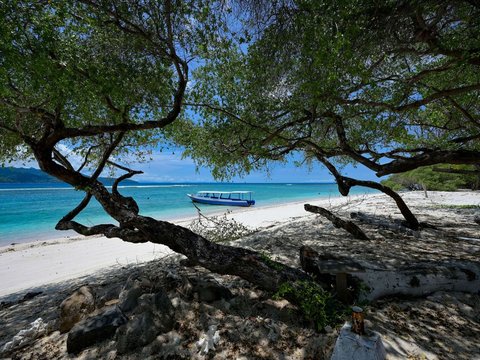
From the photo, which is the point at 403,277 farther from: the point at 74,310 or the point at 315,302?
the point at 74,310

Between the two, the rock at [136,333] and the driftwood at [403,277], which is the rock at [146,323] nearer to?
the rock at [136,333]

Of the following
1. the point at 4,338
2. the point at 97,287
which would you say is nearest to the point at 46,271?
the point at 97,287

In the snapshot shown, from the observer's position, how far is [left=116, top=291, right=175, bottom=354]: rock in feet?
10.2

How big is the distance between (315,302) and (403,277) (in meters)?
1.60

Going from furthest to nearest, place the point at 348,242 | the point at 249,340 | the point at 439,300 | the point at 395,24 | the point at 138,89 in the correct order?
the point at 348,242 → the point at 138,89 → the point at 395,24 → the point at 439,300 → the point at 249,340

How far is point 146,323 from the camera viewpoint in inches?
129

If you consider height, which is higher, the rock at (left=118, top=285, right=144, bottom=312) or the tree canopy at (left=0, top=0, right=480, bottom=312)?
the tree canopy at (left=0, top=0, right=480, bottom=312)

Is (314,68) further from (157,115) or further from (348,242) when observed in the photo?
(348,242)

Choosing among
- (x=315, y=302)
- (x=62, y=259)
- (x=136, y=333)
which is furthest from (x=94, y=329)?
(x=62, y=259)

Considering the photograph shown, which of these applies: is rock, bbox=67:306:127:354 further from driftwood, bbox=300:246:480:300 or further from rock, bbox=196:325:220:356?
driftwood, bbox=300:246:480:300

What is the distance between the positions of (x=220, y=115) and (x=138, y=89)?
2.57 metres

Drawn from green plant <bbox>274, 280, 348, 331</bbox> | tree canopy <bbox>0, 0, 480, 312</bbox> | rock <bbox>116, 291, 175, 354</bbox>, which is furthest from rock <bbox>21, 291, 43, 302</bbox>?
green plant <bbox>274, 280, 348, 331</bbox>

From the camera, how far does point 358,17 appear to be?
443 cm

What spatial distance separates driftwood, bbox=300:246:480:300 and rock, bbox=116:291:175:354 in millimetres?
2392
